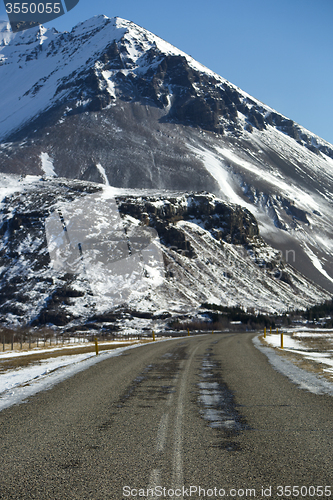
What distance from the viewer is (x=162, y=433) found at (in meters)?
7.12

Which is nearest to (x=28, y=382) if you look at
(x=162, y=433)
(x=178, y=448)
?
(x=162, y=433)

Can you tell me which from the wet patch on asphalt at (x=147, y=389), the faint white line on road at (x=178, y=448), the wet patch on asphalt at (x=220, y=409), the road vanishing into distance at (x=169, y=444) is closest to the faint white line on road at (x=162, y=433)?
the road vanishing into distance at (x=169, y=444)

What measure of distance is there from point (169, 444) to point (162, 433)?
27.2 inches

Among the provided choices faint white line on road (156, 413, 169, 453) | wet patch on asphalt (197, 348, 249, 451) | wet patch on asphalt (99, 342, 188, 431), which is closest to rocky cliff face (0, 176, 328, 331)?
wet patch on asphalt (99, 342, 188, 431)

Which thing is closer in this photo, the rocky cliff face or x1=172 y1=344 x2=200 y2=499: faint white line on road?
x1=172 y1=344 x2=200 y2=499: faint white line on road

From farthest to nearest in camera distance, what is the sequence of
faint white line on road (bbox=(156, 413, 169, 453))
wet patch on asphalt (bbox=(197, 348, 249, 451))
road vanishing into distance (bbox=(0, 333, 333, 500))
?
wet patch on asphalt (bbox=(197, 348, 249, 451)) → faint white line on road (bbox=(156, 413, 169, 453)) → road vanishing into distance (bbox=(0, 333, 333, 500))

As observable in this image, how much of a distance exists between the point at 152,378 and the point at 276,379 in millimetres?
4157

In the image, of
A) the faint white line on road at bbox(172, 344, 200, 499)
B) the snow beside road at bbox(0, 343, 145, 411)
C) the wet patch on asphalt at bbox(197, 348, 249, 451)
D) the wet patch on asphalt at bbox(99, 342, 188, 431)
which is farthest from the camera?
the snow beside road at bbox(0, 343, 145, 411)

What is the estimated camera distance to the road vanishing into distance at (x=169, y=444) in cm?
489

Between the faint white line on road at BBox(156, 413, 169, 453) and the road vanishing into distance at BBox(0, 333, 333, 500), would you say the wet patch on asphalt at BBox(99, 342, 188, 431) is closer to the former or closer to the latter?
the road vanishing into distance at BBox(0, 333, 333, 500)

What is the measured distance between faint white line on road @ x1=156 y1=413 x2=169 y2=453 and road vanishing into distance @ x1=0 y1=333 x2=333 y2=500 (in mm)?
17

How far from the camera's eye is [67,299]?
141000 mm

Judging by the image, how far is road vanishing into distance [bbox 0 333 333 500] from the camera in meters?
4.89

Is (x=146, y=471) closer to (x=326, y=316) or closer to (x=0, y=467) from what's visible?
(x=0, y=467)
